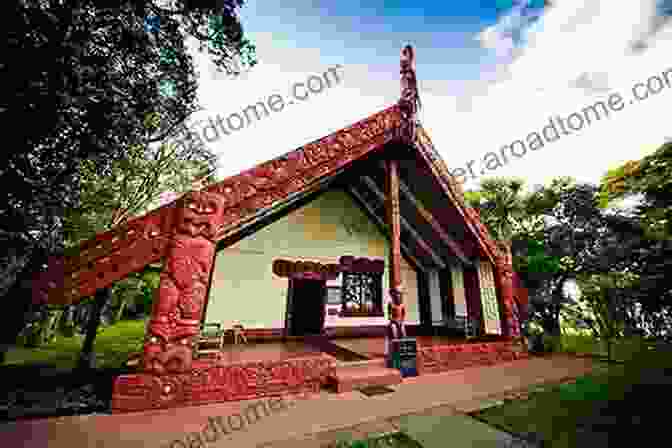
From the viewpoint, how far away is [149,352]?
11.1 ft

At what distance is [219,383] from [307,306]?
16.3ft

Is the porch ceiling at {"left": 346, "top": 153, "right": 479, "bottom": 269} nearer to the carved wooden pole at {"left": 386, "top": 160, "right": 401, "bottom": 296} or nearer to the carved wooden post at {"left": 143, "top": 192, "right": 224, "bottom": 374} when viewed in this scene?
the carved wooden pole at {"left": 386, "top": 160, "right": 401, "bottom": 296}

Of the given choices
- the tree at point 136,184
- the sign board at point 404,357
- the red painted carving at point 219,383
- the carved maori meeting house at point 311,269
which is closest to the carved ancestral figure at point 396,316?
the sign board at point 404,357

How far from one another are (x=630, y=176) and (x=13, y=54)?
933 cm

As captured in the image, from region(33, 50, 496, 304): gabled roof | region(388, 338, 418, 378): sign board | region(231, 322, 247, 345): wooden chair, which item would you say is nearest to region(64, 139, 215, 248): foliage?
region(231, 322, 247, 345): wooden chair

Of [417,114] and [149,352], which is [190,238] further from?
[417,114]

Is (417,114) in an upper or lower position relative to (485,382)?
upper

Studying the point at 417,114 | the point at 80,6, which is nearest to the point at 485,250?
the point at 417,114

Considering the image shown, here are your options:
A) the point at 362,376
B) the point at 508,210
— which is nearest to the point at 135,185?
the point at 362,376

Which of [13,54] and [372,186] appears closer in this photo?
[13,54]

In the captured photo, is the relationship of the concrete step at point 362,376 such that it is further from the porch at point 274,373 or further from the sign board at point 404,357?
the sign board at point 404,357

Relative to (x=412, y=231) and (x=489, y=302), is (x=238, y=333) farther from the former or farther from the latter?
(x=489, y=302)

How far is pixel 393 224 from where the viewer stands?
604 centimetres

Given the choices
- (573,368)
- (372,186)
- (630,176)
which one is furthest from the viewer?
(372,186)
